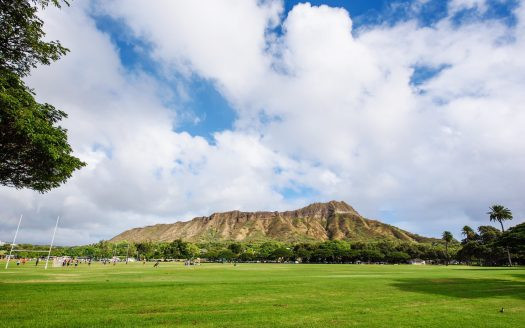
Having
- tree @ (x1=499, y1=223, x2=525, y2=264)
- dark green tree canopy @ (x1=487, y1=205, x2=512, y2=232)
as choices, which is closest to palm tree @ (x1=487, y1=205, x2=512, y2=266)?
dark green tree canopy @ (x1=487, y1=205, x2=512, y2=232)

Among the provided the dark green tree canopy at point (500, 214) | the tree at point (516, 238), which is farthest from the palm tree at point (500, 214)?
the tree at point (516, 238)

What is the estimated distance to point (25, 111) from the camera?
1725cm

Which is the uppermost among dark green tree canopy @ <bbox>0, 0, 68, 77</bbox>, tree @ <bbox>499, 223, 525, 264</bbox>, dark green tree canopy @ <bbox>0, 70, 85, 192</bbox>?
dark green tree canopy @ <bbox>0, 0, 68, 77</bbox>

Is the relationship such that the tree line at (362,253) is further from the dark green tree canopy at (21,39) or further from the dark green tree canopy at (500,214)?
the dark green tree canopy at (21,39)

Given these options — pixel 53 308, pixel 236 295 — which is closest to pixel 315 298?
pixel 236 295

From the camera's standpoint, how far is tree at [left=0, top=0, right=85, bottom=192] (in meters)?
17.4

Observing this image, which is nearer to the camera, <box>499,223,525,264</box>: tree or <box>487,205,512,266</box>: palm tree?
<box>499,223,525,264</box>: tree

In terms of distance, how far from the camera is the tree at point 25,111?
1742cm

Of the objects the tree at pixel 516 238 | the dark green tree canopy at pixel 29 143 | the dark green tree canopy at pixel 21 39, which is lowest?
the tree at pixel 516 238

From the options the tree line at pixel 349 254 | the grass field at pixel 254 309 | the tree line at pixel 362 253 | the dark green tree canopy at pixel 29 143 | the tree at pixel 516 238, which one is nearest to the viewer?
the grass field at pixel 254 309

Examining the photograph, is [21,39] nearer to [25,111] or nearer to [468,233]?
[25,111]

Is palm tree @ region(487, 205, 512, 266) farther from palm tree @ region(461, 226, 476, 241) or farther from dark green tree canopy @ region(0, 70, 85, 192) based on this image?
dark green tree canopy @ region(0, 70, 85, 192)

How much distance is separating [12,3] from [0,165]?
10.2 meters

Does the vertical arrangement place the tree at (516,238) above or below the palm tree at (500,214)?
below
